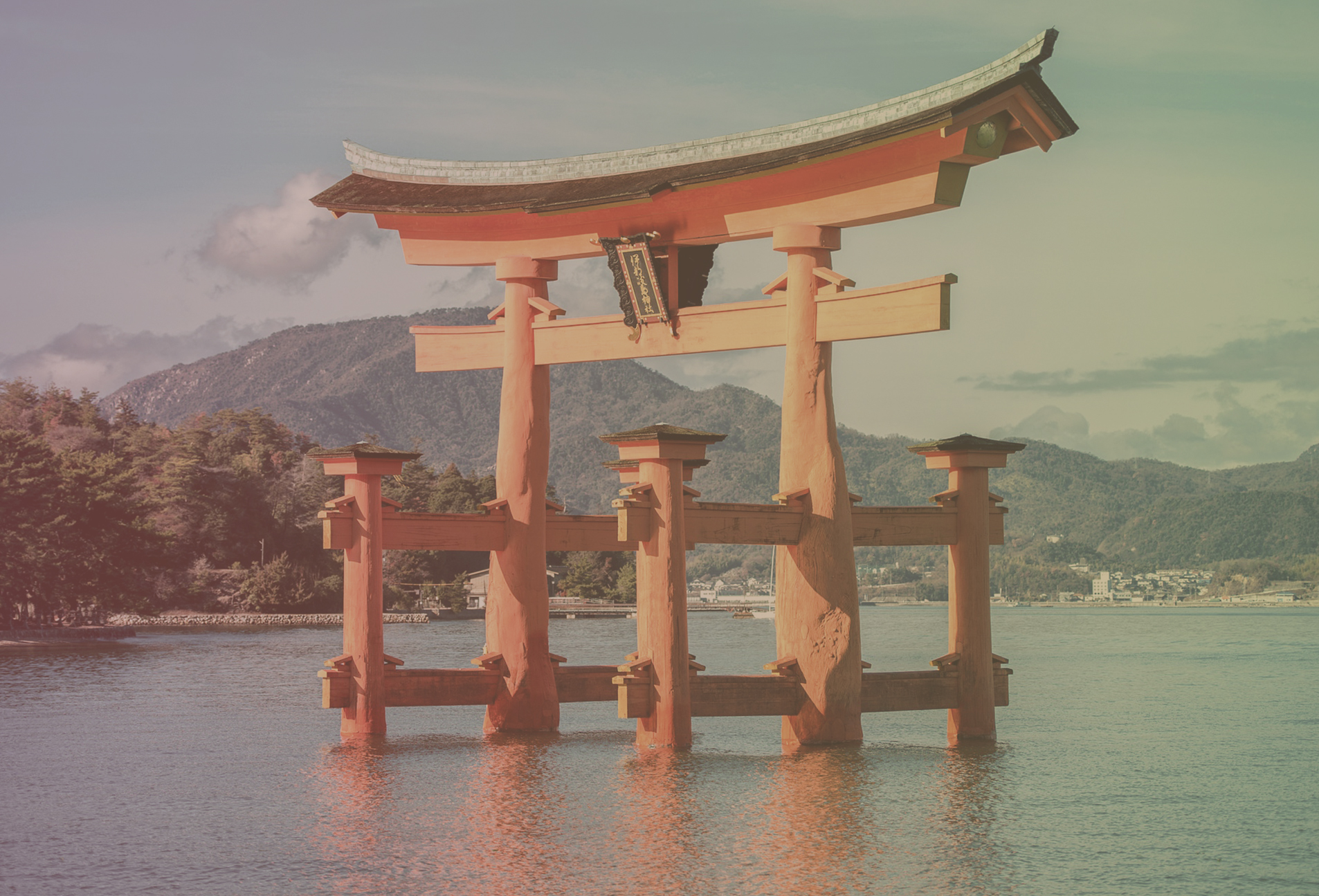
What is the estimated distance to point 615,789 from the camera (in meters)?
12.8

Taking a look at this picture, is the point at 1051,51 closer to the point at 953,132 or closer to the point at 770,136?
the point at 953,132

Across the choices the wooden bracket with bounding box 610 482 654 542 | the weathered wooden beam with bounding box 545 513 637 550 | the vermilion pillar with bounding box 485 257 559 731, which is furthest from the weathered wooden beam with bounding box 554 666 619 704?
the wooden bracket with bounding box 610 482 654 542

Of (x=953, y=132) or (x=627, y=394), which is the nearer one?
(x=953, y=132)

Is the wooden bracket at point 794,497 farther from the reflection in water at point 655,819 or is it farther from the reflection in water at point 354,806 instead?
the reflection in water at point 354,806

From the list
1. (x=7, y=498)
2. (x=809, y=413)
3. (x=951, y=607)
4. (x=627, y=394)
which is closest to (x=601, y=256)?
(x=809, y=413)

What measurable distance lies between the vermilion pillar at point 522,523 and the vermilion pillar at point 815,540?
2936mm

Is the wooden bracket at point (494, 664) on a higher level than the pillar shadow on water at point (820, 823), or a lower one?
higher

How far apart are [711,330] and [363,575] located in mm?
4576

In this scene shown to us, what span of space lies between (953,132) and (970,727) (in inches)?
252

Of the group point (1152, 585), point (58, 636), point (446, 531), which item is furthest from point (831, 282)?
point (1152, 585)

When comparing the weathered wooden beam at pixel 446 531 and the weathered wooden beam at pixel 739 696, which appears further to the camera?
the weathered wooden beam at pixel 446 531

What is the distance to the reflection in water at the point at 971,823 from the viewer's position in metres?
9.90

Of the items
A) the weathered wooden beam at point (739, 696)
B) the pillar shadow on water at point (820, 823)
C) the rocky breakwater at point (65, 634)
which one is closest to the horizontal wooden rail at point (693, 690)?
the weathered wooden beam at point (739, 696)

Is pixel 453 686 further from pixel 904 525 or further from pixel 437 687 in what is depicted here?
pixel 904 525
